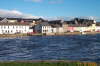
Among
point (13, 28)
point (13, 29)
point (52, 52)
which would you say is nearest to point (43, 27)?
point (13, 28)

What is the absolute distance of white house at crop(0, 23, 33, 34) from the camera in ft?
434

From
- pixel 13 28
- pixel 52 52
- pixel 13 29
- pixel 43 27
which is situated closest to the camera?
pixel 52 52

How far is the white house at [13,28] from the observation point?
132m

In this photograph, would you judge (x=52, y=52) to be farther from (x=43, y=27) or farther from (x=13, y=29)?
(x=43, y=27)

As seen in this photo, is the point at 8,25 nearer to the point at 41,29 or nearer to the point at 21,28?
the point at 21,28

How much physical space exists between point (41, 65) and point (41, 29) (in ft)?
427

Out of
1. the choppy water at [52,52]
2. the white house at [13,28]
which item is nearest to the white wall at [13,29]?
the white house at [13,28]

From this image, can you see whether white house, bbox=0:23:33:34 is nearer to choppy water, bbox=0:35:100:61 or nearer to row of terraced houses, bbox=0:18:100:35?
row of terraced houses, bbox=0:18:100:35

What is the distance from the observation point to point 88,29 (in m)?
180

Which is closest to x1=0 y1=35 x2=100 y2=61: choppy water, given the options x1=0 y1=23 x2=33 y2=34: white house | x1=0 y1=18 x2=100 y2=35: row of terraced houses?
x1=0 y1=23 x2=33 y2=34: white house

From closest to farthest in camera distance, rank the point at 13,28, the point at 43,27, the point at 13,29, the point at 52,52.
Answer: the point at 52,52, the point at 13,29, the point at 13,28, the point at 43,27

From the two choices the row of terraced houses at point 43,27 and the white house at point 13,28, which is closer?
the white house at point 13,28

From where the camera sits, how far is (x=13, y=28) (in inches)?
5374

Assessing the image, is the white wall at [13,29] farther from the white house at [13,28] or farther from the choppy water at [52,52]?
the choppy water at [52,52]
